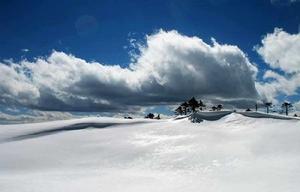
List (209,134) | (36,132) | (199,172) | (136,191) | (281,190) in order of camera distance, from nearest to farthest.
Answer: (281,190) → (136,191) → (199,172) → (209,134) → (36,132)

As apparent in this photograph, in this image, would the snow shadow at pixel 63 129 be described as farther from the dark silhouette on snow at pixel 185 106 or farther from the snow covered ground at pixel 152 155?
the dark silhouette on snow at pixel 185 106

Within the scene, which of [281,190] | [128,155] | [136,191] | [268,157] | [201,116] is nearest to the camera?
[281,190]

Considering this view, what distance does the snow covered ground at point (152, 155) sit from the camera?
41.5 ft

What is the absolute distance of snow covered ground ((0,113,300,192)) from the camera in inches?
498

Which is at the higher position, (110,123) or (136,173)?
(110,123)

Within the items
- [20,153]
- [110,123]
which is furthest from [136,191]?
[110,123]

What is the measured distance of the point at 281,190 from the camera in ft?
37.0

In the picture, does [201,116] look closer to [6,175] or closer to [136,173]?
[136,173]

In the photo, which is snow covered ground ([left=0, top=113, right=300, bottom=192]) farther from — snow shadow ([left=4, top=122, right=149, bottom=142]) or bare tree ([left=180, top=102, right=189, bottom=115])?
bare tree ([left=180, top=102, right=189, bottom=115])

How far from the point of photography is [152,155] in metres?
16.6

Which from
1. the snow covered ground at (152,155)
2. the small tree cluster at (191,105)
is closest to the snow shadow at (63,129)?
the snow covered ground at (152,155)

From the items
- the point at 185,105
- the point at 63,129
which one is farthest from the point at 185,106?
the point at 63,129

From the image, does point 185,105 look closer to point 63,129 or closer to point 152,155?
point 63,129

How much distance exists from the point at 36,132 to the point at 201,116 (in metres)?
8.76
